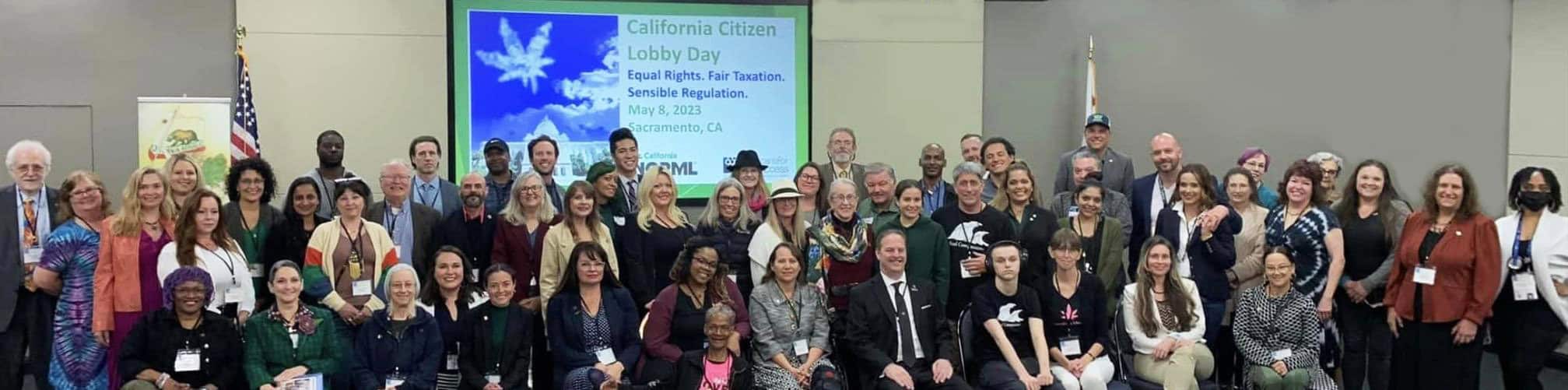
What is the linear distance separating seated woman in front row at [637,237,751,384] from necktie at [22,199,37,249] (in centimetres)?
259

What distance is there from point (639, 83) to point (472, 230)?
2.67m

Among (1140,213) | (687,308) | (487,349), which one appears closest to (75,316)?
(487,349)

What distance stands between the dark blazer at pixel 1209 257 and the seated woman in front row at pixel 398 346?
305 centimetres

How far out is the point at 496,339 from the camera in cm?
479

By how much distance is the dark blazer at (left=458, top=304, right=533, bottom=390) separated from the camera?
4.75 meters

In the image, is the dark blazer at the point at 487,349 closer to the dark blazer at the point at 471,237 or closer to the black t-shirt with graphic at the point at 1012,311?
the dark blazer at the point at 471,237

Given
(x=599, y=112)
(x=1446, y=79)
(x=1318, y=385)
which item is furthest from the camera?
(x=1446, y=79)

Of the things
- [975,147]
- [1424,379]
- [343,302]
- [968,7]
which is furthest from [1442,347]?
[343,302]

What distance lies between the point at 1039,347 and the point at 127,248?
355 cm

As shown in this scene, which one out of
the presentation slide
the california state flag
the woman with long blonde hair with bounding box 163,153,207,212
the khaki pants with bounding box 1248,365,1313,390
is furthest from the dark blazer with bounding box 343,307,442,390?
the california state flag

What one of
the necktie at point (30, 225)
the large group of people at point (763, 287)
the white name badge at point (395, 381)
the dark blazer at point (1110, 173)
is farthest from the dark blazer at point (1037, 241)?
the necktie at point (30, 225)

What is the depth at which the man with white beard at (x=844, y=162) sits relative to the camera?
21.6 feet

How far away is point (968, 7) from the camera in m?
8.22

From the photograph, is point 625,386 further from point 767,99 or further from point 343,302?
point 767,99
